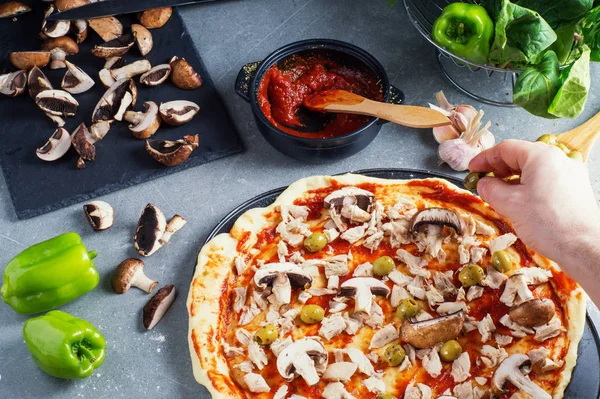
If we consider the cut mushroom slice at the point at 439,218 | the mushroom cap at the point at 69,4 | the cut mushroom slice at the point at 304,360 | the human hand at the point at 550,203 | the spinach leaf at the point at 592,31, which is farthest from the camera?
the mushroom cap at the point at 69,4

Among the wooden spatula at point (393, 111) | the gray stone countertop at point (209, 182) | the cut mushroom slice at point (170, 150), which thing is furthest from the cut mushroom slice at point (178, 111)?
the wooden spatula at point (393, 111)

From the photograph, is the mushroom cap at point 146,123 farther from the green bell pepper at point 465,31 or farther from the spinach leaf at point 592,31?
the spinach leaf at point 592,31

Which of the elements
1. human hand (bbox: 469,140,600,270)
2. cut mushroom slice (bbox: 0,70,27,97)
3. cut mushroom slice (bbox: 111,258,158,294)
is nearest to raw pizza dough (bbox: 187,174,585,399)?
cut mushroom slice (bbox: 111,258,158,294)

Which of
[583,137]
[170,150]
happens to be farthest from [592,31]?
[170,150]

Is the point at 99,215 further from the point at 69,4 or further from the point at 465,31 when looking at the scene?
the point at 465,31

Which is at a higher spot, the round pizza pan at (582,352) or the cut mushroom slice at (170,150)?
the round pizza pan at (582,352)

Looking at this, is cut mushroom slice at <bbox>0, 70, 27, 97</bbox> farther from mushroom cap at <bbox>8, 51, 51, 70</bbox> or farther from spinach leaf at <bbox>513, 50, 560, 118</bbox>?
spinach leaf at <bbox>513, 50, 560, 118</bbox>
